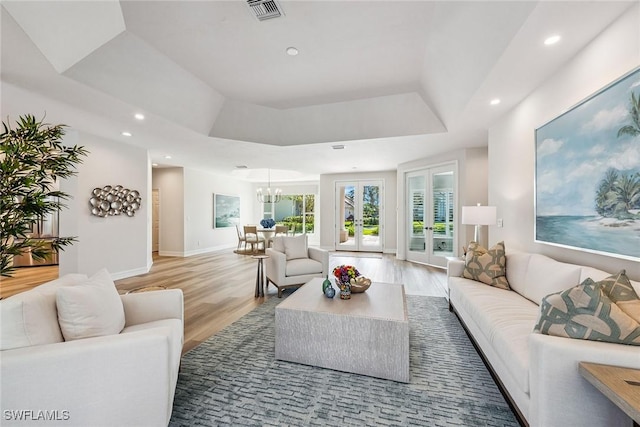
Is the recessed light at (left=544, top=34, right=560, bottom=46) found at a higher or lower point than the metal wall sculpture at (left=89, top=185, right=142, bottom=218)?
higher

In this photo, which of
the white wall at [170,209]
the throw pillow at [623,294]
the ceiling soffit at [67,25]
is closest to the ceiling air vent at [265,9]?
the ceiling soffit at [67,25]

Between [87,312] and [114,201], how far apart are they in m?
4.43

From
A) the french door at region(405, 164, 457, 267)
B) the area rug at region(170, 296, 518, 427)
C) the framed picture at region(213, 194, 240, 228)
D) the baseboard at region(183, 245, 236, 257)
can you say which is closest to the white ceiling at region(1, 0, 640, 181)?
the french door at region(405, 164, 457, 267)

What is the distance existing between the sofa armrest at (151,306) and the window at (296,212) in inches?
340

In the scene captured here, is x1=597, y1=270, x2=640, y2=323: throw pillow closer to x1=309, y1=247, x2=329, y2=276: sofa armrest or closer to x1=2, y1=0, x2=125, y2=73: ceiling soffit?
x1=309, y1=247, x2=329, y2=276: sofa armrest

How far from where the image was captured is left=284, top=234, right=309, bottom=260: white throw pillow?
436 centimetres

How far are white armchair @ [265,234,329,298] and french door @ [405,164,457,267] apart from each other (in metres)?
3.24

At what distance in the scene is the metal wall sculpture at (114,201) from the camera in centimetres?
477

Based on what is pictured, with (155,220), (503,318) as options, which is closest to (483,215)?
(503,318)

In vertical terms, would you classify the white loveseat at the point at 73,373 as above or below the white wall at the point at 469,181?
below

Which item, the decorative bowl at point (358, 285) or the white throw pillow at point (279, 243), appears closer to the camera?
the decorative bowl at point (358, 285)

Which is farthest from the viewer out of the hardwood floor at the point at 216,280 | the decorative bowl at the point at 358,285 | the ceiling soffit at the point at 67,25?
the hardwood floor at the point at 216,280

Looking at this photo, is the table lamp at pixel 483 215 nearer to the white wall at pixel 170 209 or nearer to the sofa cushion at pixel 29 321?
the sofa cushion at pixel 29 321

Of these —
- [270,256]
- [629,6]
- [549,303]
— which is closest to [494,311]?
[549,303]
